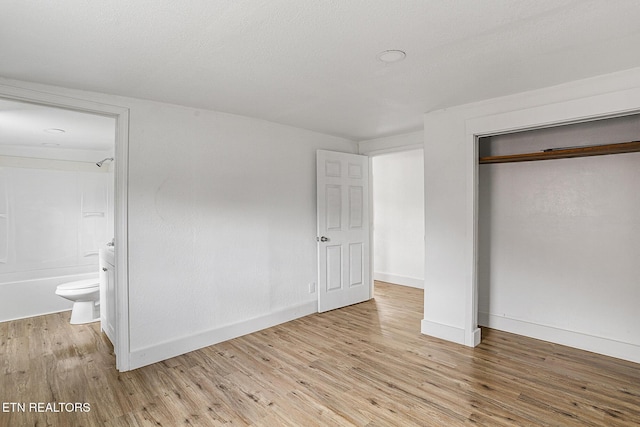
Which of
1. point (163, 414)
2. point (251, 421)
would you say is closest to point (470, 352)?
point (251, 421)

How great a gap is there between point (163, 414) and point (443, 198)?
3.03 metres

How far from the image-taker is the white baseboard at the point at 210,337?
299 centimetres

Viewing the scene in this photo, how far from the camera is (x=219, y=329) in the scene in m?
3.47

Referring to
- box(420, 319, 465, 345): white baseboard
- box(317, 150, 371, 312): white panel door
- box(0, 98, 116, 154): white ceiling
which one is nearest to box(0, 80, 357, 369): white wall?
box(317, 150, 371, 312): white panel door

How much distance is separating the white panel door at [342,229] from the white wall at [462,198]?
51.4 inches

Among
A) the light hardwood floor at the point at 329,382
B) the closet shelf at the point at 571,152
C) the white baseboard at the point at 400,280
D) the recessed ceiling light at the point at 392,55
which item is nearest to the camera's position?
the recessed ceiling light at the point at 392,55

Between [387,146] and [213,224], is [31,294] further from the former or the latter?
[387,146]

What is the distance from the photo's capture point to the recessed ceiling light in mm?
2100

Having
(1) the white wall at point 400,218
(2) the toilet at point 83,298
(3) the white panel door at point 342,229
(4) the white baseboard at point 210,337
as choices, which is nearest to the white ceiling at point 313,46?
(3) the white panel door at point 342,229

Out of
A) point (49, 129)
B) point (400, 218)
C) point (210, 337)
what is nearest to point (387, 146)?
point (400, 218)

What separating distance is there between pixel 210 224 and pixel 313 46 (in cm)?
209

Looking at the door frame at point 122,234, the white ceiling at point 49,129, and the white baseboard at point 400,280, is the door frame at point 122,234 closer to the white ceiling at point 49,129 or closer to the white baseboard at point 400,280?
the white ceiling at point 49,129

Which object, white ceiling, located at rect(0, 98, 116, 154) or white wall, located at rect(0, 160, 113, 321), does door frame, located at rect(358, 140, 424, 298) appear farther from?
white wall, located at rect(0, 160, 113, 321)

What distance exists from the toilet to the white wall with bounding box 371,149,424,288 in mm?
4475
